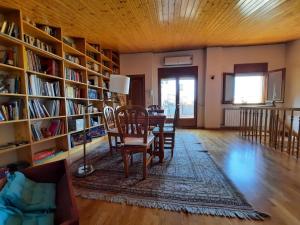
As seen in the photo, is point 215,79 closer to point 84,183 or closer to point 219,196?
point 219,196

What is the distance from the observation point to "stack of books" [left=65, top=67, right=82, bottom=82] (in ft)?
11.3

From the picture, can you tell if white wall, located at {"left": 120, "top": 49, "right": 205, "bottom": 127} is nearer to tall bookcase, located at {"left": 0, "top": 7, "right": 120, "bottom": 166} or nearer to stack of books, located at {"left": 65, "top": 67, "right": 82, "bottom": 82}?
tall bookcase, located at {"left": 0, "top": 7, "right": 120, "bottom": 166}

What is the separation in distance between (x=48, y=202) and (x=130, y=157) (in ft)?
5.52

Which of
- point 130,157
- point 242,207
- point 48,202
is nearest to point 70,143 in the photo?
point 130,157

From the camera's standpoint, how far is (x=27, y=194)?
1128 mm

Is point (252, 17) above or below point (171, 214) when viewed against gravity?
above

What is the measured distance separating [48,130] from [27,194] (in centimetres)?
210

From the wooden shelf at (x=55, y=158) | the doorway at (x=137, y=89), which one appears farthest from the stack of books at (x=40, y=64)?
the doorway at (x=137, y=89)

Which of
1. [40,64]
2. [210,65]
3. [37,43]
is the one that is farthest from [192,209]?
[210,65]

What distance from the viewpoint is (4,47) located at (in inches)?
91.9

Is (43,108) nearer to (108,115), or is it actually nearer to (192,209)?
(108,115)

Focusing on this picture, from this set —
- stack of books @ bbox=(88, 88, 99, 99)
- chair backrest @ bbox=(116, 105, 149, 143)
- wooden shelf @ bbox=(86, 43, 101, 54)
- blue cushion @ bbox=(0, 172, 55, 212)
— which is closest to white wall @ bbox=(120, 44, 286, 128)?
wooden shelf @ bbox=(86, 43, 101, 54)

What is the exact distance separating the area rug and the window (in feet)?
12.7

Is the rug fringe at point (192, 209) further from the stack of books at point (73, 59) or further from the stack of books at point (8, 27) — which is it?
the stack of books at point (73, 59)
